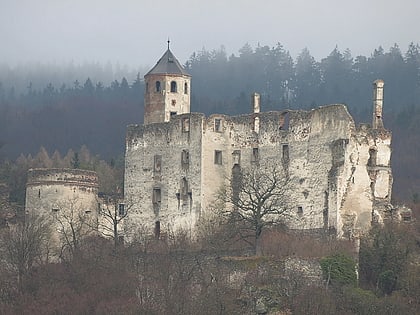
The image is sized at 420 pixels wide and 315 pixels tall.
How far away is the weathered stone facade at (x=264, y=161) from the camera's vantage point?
193ft

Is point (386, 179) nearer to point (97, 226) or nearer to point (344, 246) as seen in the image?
point (344, 246)

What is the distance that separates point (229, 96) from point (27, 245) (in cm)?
7002

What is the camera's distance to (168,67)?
224ft

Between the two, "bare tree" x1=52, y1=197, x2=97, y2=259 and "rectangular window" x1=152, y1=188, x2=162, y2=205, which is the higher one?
"rectangular window" x1=152, y1=188, x2=162, y2=205

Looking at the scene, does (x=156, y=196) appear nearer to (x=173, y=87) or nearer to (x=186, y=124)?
(x=186, y=124)

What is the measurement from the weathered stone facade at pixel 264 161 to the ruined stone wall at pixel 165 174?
1.8 inches

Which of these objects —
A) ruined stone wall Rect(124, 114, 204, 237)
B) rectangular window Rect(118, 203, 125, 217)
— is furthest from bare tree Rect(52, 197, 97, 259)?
ruined stone wall Rect(124, 114, 204, 237)

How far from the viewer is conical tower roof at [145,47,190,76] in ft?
224

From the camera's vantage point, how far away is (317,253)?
5606cm

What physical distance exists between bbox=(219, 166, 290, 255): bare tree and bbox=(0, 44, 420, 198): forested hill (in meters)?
46.7

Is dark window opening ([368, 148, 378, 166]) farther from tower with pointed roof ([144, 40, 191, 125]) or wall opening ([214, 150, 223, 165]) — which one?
tower with pointed roof ([144, 40, 191, 125])

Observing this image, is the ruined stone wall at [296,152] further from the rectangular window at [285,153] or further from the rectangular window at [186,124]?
the rectangular window at [186,124]

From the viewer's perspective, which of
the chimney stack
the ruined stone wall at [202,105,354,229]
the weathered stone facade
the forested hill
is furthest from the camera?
the forested hill

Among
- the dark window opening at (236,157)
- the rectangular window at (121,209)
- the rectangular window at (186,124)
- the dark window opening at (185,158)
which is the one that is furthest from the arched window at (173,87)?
the rectangular window at (121,209)
